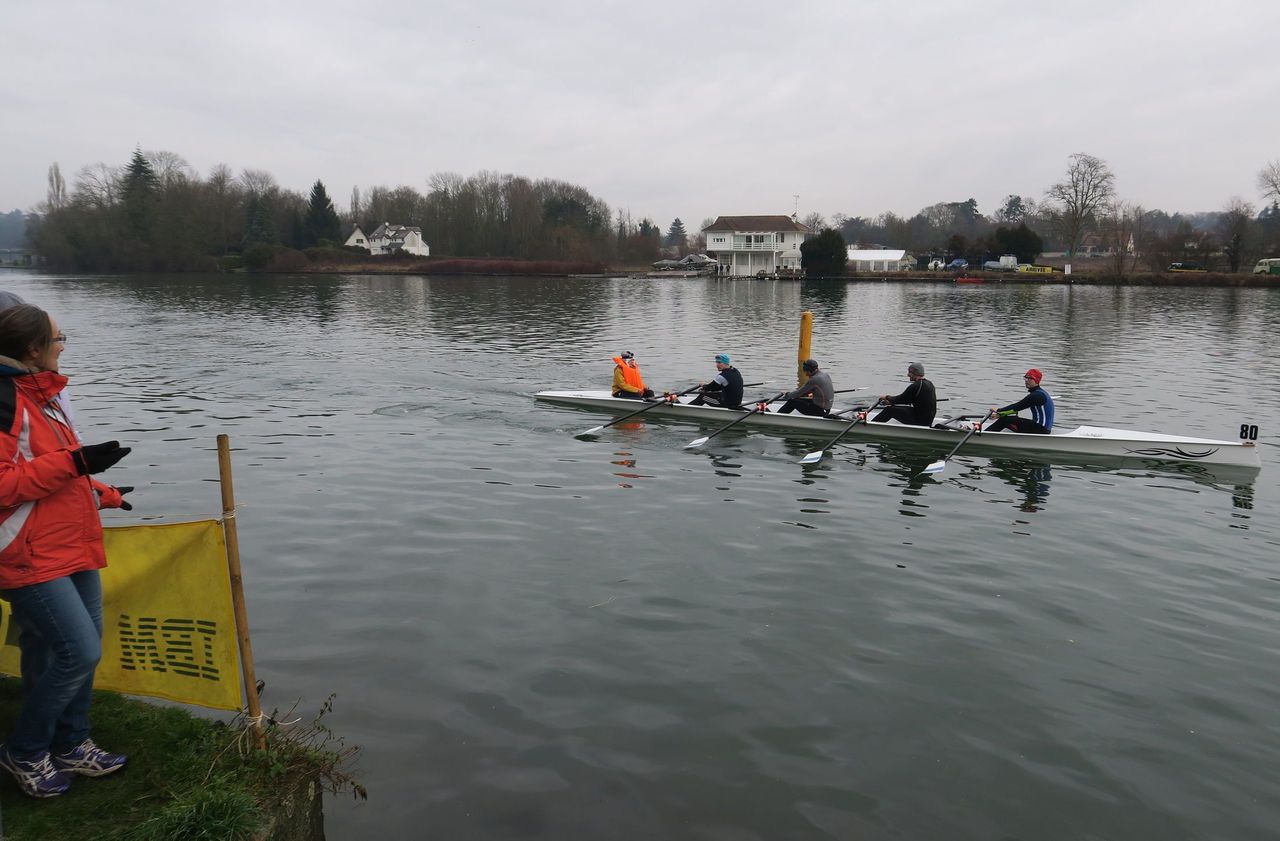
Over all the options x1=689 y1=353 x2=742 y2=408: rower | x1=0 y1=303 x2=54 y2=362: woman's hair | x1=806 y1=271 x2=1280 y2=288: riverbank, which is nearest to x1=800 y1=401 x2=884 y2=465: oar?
x1=689 y1=353 x2=742 y2=408: rower

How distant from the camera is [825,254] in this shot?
92.2 metres

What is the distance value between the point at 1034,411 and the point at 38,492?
14.9m

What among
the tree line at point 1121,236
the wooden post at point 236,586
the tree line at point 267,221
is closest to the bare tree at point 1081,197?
the tree line at point 1121,236

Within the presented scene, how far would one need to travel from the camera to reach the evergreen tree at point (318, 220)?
10494 centimetres

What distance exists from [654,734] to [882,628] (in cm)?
283

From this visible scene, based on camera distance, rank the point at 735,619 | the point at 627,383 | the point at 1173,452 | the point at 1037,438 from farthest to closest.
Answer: the point at 627,383 → the point at 1037,438 → the point at 1173,452 → the point at 735,619

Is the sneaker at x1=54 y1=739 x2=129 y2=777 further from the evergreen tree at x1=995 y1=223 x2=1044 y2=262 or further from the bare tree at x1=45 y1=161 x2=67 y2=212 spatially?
the bare tree at x1=45 y1=161 x2=67 y2=212

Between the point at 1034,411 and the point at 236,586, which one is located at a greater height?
the point at 236,586

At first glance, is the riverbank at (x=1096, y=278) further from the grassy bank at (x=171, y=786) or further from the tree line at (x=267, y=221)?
the grassy bank at (x=171, y=786)

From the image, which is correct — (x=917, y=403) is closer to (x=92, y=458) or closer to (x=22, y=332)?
(x=92, y=458)

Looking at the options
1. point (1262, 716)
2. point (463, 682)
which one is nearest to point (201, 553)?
point (463, 682)

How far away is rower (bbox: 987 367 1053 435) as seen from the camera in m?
14.4

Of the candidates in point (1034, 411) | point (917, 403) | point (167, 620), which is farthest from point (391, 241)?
point (167, 620)

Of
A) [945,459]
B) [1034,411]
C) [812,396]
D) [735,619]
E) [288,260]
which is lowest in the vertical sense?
[735,619]
